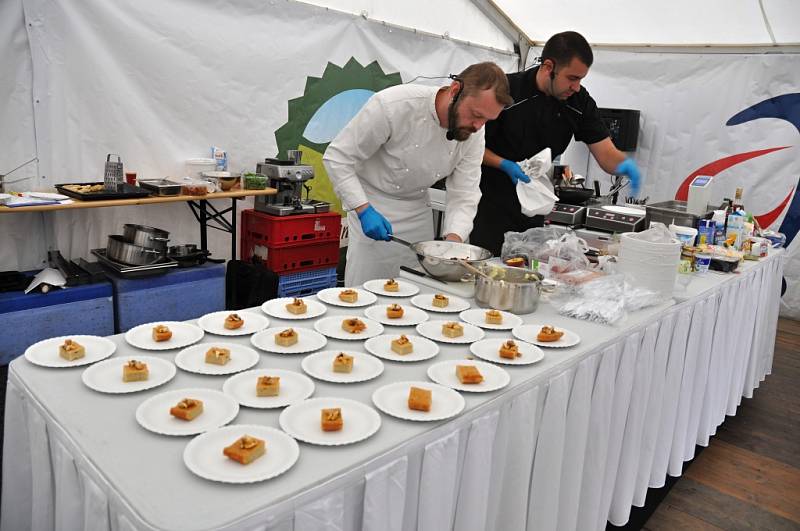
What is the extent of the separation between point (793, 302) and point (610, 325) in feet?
14.4

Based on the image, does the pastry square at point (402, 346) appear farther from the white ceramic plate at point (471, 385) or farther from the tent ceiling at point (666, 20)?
the tent ceiling at point (666, 20)

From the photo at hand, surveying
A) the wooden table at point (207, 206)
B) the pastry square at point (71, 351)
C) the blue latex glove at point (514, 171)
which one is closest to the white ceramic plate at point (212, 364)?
the pastry square at point (71, 351)

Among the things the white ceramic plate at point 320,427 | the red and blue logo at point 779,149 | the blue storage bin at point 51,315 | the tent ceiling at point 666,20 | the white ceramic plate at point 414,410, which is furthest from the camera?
the red and blue logo at point 779,149

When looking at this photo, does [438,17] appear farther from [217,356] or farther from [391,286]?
[217,356]

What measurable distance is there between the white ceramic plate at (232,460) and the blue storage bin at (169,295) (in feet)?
8.09

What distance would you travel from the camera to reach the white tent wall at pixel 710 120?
5035 mm

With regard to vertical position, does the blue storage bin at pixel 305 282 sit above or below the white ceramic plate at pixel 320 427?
below

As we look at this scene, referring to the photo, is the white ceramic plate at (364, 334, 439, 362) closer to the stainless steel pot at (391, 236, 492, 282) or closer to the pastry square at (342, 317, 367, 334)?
the pastry square at (342, 317, 367, 334)

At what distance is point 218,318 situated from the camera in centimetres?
163

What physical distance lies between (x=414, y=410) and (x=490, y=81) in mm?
1394

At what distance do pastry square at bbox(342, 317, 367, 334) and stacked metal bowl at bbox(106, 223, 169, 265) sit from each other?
207 cm

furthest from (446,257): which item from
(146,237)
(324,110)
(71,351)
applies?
(324,110)

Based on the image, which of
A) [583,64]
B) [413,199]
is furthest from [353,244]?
[583,64]

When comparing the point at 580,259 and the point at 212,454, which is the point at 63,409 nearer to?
the point at 212,454
